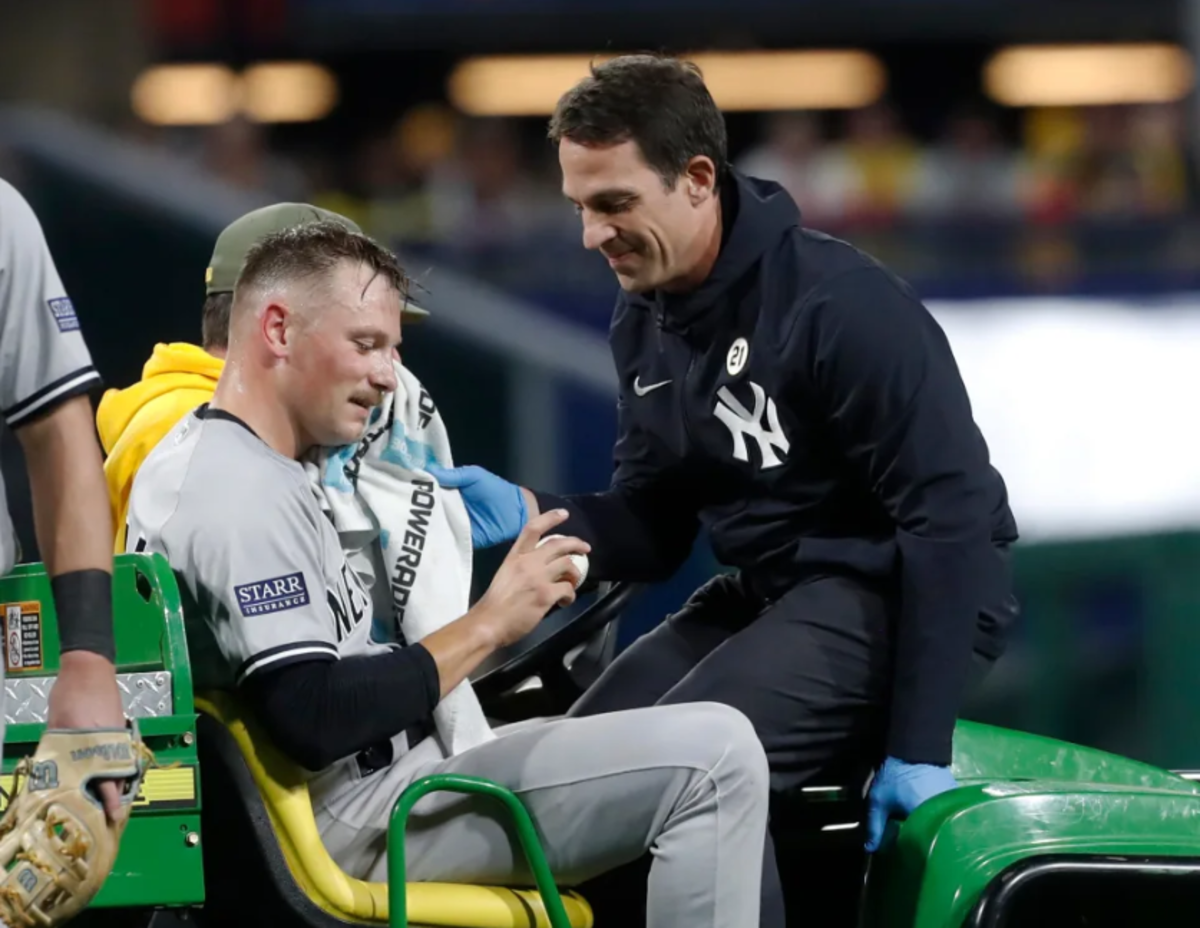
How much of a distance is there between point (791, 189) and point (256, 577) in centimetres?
728

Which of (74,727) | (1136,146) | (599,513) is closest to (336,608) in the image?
(74,727)

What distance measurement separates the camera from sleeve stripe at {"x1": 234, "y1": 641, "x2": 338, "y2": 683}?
2.35 metres

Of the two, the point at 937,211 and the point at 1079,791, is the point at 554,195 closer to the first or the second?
the point at 937,211

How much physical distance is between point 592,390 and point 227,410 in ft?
11.4

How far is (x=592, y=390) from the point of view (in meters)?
5.99

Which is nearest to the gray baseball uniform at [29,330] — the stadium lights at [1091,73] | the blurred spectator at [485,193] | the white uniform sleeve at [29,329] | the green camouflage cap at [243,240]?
the white uniform sleeve at [29,329]

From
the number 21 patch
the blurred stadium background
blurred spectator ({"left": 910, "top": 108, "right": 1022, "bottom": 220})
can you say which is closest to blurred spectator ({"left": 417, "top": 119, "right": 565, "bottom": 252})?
the blurred stadium background

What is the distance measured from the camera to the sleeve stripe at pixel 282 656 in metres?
2.35

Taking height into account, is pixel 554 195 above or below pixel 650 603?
above

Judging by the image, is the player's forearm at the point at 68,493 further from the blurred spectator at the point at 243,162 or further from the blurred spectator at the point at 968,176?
the blurred spectator at the point at 968,176

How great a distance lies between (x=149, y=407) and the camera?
308 cm

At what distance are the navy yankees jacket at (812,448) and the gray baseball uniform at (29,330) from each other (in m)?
1.16

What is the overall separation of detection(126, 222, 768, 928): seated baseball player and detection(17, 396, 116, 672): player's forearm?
0.32 meters

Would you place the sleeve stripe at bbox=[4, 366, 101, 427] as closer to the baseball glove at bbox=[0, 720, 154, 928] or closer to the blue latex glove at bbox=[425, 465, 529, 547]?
the baseball glove at bbox=[0, 720, 154, 928]
